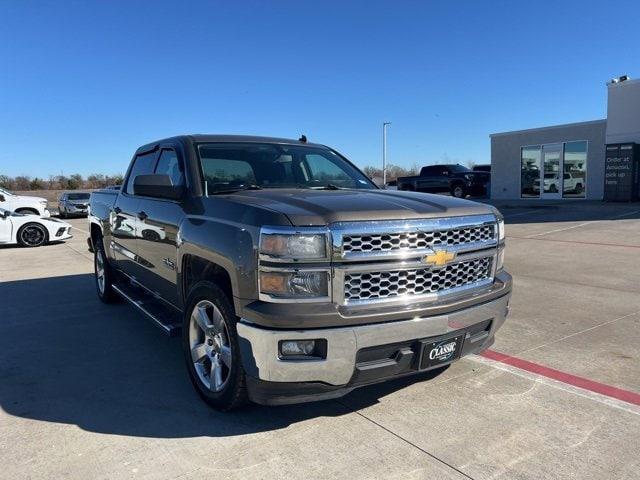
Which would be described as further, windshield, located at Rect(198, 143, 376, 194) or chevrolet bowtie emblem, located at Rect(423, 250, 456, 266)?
windshield, located at Rect(198, 143, 376, 194)

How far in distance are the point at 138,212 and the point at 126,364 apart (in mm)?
1449

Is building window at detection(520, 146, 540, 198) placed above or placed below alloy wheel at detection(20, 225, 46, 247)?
above

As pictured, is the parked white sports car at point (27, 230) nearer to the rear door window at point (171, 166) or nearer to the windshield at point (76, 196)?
the rear door window at point (171, 166)

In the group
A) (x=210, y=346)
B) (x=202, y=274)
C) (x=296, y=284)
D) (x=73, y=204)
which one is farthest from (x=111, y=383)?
(x=73, y=204)

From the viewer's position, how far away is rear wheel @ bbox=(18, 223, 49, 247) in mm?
14586

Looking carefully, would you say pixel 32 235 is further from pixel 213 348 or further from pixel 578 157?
pixel 578 157

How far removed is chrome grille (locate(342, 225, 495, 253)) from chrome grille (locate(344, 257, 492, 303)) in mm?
139

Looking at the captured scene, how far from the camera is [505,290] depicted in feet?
12.2

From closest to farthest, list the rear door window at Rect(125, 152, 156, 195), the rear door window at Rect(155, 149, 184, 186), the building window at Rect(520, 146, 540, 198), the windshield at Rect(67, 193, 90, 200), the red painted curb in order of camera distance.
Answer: the red painted curb
the rear door window at Rect(155, 149, 184, 186)
the rear door window at Rect(125, 152, 156, 195)
the building window at Rect(520, 146, 540, 198)
the windshield at Rect(67, 193, 90, 200)

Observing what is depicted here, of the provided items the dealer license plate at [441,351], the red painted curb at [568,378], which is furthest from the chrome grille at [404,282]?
the red painted curb at [568,378]

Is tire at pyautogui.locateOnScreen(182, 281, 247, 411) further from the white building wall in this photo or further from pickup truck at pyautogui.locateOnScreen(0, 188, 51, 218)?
the white building wall

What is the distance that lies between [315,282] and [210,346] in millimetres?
1122

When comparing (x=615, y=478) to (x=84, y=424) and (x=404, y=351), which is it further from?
(x=84, y=424)

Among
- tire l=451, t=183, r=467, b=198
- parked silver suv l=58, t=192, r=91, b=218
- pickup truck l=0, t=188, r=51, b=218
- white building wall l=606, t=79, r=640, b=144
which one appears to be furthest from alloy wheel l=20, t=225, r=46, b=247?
white building wall l=606, t=79, r=640, b=144
